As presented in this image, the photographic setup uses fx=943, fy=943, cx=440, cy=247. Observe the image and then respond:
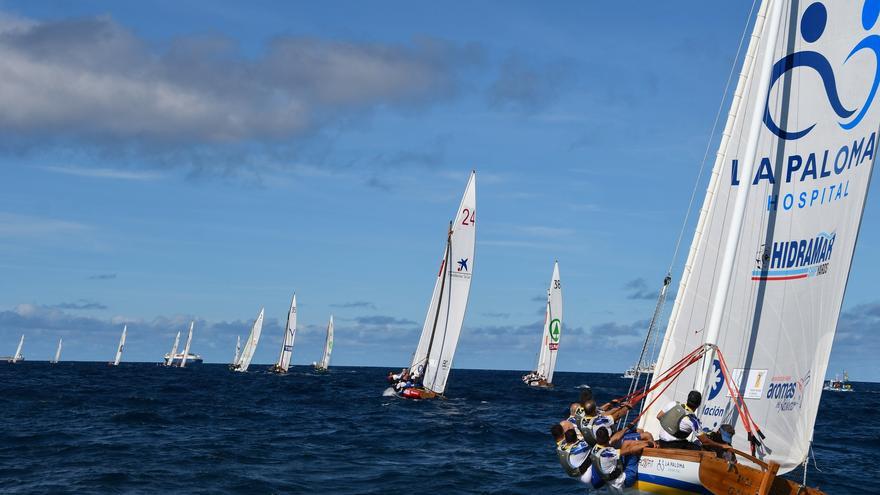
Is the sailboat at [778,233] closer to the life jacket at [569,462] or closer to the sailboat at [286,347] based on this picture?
the life jacket at [569,462]

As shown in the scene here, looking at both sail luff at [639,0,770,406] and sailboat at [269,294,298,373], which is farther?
sailboat at [269,294,298,373]

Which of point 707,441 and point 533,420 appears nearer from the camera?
point 707,441

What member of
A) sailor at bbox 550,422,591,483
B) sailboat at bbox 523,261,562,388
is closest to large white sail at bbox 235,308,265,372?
sailboat at bbox 523,261,562,388

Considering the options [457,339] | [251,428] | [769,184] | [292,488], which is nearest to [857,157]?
[769,184]

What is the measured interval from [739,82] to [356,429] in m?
23.8

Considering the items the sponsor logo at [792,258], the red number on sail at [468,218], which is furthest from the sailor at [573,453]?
the red number on sail at [468,218]

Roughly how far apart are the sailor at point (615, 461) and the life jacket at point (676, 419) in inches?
21.3

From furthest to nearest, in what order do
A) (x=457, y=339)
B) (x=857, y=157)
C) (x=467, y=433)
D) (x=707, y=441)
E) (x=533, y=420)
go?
1. (x=457, y=339)
2. (x=533, y=420)
3. (x=467, y=433)
4. (x=857, y=157)
5. (x=707, y=441)

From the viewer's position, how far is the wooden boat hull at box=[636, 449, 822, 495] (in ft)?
44.3

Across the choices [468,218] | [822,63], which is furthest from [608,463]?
[468,218]

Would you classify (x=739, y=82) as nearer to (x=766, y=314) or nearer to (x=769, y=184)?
(x=769, y=184)

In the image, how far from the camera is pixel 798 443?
55.1 feet

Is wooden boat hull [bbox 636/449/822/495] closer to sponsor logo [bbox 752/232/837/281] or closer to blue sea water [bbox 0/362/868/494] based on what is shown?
sponsor logo [bbox 752/232/837/281]

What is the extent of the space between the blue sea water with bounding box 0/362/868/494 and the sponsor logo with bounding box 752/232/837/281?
8465 millimetres
